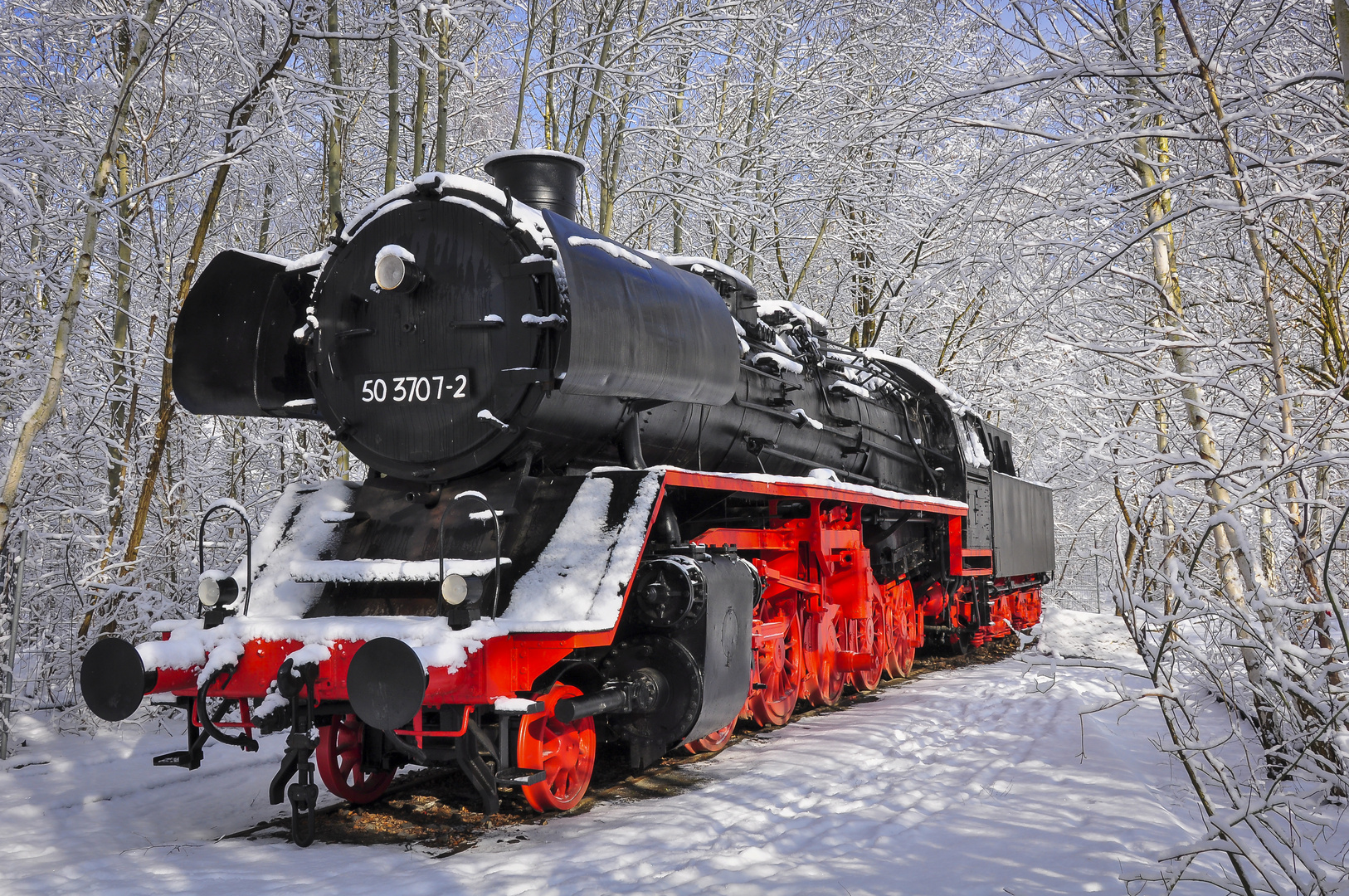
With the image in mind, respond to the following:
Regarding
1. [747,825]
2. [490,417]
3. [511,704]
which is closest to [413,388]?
[490,417]

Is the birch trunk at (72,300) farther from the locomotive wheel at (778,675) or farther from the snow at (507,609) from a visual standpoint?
the locomotive wheel at (778,675)

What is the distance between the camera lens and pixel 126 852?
413 cm

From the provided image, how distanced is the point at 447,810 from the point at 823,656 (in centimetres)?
353

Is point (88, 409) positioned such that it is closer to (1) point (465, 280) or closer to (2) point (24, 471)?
(2) point (24, 471)

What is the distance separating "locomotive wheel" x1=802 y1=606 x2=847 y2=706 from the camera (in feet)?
24.3

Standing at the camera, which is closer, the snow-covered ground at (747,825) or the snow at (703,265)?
the snow-covered ground at (747,825)

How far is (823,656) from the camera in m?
7.55

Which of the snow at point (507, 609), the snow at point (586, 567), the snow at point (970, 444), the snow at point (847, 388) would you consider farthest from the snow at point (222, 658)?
the snow at point (970, 444)

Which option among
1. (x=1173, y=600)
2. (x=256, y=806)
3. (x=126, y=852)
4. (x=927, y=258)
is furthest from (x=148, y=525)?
(x=927, y=258)

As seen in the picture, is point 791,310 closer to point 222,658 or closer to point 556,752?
point 556,752

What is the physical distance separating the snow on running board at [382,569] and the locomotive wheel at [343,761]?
27.1 inches

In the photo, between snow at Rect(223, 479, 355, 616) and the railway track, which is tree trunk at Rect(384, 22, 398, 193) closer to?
snow at Rect(223, 479, 355, 616)

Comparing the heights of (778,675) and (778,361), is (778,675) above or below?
below

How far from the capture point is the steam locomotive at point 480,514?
4125 millimetres
